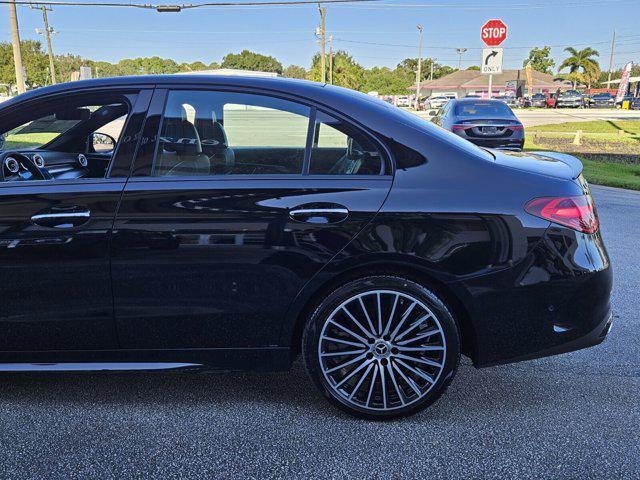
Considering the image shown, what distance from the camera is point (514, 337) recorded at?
285cm

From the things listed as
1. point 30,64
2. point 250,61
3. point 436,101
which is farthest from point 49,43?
point 250,61

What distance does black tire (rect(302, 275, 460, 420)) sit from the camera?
2.80 meters

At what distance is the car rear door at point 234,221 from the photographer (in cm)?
277

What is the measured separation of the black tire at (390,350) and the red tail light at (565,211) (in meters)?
0.64

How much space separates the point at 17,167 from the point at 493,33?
15.2 metres

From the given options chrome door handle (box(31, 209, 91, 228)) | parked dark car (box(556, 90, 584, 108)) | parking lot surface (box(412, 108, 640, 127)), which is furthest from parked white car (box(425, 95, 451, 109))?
chrome door handle (box(31, 209, 91, 228))

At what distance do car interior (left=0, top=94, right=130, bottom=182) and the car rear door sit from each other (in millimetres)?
355

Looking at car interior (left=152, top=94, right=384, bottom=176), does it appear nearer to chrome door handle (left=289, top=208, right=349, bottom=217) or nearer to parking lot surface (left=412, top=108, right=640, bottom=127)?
chrome door handle (left=289, top=208, right=349, bottom=217)

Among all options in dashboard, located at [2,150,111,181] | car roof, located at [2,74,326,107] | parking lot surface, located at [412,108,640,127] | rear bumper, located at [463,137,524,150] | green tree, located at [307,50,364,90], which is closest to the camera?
car roof, located at [2,74,326,107]

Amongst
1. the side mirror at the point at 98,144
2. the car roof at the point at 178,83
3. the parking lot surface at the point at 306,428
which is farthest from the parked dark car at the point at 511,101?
the car roof at the point at 178,83

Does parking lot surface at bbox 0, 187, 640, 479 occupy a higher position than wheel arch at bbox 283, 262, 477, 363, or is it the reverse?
wheel arch at bbox 283, 262, 477, 363

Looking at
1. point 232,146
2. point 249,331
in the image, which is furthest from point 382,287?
point 232,146

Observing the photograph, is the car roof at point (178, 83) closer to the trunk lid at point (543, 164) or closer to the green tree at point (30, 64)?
the trunk lid at point (543, 164)

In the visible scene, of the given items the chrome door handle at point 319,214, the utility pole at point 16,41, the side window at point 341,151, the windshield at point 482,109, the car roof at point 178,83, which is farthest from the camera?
the utility pole at point 16,41
